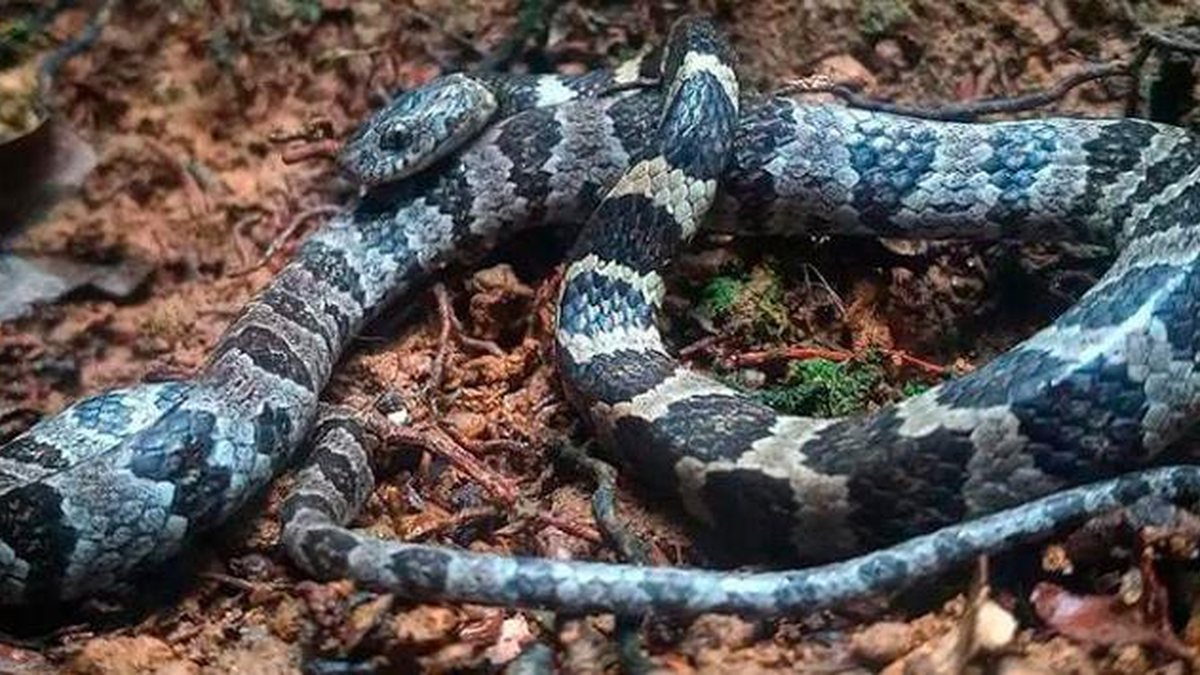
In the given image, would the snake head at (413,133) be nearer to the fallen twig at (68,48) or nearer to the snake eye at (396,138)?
the snake eye at (396,138)

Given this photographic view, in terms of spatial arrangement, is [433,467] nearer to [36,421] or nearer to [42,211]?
[36,421]

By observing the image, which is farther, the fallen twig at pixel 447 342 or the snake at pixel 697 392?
the fallen twig at pixel 447 342

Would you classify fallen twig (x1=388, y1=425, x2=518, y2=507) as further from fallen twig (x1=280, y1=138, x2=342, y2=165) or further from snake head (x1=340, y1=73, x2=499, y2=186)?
fallen twig (x1=280, y1=138, x2=342, y2=165)

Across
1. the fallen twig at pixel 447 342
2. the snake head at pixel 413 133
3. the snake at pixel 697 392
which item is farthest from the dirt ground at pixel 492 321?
the snake head at pixel 413 133

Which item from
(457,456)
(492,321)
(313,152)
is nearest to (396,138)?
(313,152)

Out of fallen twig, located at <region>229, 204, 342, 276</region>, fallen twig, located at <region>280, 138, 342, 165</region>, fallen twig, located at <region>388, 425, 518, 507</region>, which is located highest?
fallen twig, located at <region>280, 138, 342, 165</region>

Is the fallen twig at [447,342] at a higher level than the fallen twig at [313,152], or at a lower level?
lower

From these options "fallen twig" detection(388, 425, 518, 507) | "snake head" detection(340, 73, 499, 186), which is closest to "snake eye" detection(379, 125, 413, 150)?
"snake head" detection(340, 73, 499, 186)
